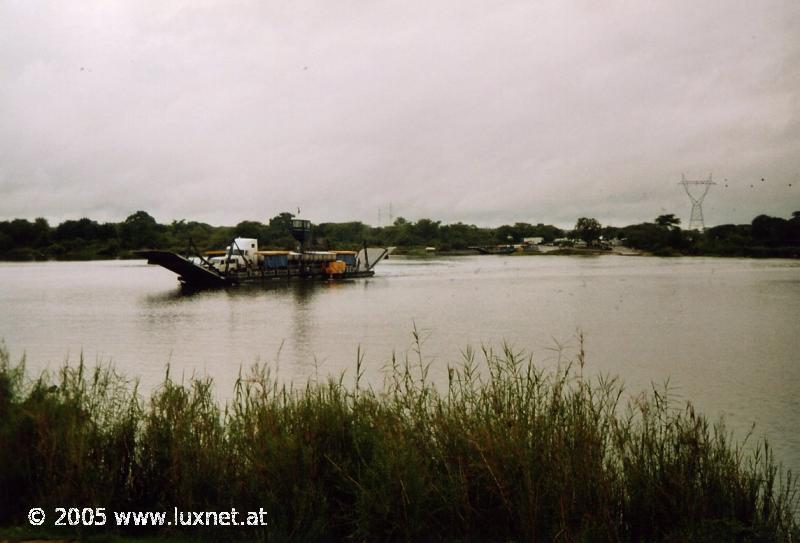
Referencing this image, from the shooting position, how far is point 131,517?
18.9ft

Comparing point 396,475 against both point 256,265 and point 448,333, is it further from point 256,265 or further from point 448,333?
point 256,265

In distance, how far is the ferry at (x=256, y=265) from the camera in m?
53.7

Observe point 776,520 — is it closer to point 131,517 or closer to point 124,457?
point 131,517

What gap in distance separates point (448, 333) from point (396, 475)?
2037 centimetres

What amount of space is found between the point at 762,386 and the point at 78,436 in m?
15.6

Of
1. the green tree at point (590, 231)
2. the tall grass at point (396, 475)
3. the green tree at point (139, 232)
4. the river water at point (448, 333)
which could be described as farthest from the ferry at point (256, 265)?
the green tree at point (590, 231)

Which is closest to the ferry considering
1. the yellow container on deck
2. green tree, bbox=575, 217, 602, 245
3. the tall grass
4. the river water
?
the yellow container on deck

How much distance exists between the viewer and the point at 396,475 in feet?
17.6

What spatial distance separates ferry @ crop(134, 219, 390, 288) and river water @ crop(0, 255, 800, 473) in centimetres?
366

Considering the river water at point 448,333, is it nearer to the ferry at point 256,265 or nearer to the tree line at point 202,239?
the ferry at point 256,265

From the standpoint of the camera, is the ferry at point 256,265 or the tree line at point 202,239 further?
the tree line at point 202,239

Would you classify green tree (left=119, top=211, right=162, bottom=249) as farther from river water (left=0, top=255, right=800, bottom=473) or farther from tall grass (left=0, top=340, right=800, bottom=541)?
tall grass (left=0, top=340, right=800, bottom=541)

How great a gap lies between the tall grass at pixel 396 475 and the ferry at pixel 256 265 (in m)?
45.9

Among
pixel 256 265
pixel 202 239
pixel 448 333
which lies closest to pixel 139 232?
pixel 202 239
